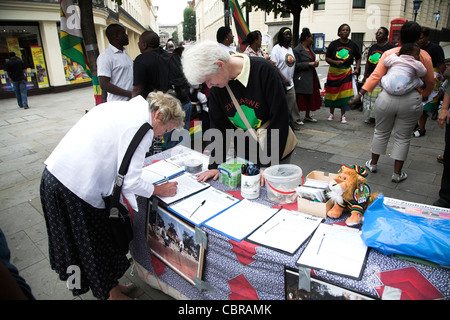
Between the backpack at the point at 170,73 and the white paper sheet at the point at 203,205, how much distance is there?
2.18 meters

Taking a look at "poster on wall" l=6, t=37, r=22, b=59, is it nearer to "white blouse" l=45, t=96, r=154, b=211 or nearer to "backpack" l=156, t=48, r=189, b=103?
"backpack" l=156, t=48, r=189, b=103

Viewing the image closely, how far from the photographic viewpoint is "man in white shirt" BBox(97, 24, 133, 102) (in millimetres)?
3627

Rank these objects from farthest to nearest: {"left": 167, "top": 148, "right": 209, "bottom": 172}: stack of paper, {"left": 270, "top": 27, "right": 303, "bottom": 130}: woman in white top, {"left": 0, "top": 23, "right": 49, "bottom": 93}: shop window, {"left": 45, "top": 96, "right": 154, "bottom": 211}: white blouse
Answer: {"left": 0, "top": 23, "right": 49, "bottom": 93}: shop window → {"left": 270, "top": 27, "right": 303, "bottom": 130}: woman in white top → {"left": 167, "top": 148, "right": 209, "bottom": 172}: stack of paper → {"left": 45, "top": 96, "right": 154, "bottom": 211}: white blouse

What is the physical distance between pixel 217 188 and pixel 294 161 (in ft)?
9.29

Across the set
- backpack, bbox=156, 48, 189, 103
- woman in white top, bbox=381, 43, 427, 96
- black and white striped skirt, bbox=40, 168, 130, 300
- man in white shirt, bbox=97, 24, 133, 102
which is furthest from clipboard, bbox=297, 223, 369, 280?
man in white shirt, bbox=97, 24, 133, 102

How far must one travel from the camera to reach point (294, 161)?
4684 mm

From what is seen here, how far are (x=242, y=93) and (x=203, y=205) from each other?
2.89 feet

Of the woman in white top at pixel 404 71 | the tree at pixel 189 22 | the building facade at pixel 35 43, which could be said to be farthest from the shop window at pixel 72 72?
the tree at pixel 189 22

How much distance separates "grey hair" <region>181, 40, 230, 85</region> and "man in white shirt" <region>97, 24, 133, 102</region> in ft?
7.04

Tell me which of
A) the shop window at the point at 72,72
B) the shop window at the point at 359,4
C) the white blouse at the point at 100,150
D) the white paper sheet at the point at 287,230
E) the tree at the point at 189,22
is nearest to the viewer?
the white paper sheet at the point at 287,230

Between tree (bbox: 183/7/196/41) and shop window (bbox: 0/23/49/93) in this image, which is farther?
tree (bbox: 183/7/196/41)

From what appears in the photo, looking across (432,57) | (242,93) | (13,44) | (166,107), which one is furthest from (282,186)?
(13,44)

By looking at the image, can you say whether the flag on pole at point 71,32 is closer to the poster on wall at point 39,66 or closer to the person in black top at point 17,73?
the person in black top at point 17,73

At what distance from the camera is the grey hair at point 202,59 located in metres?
1.85
